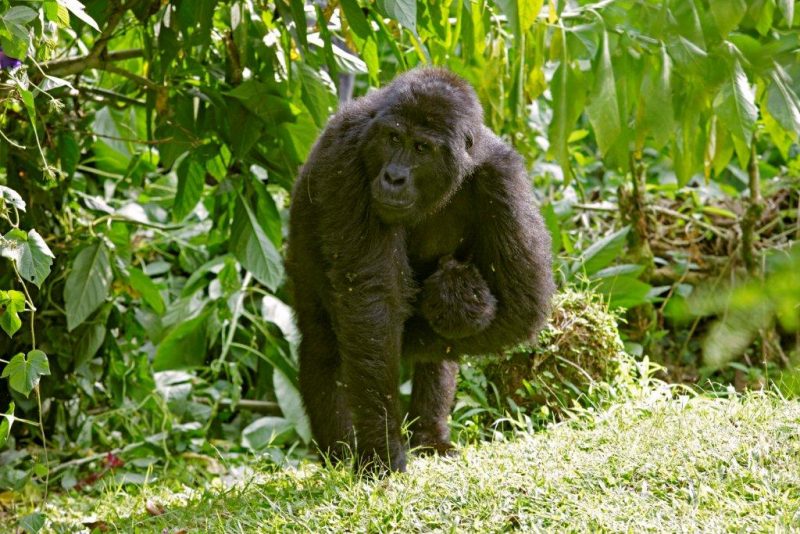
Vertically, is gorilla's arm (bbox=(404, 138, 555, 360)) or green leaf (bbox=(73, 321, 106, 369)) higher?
gorilla's arm (bbox=(404, 138, 555, 360))

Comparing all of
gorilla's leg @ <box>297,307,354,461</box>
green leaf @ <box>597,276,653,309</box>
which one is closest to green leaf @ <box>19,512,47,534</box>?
gorilla's leg @ <box>297,307,354,461</box>

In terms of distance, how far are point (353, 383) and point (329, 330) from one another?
716 mm

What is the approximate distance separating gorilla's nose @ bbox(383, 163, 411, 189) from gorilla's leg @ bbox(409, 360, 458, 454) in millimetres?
1166

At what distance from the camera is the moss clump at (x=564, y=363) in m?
5.57

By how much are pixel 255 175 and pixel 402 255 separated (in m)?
1.54

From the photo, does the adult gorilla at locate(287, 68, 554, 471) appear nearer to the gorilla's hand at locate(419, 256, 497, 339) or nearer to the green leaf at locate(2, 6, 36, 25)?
the gorilla's hand at locate(419, 256, 497, 339)

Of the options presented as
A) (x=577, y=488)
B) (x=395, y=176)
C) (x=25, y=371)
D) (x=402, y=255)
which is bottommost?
(x=577, y=488)

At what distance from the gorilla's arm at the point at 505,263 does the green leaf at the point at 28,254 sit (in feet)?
6.76

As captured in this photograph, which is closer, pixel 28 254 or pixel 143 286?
pixel 28 254

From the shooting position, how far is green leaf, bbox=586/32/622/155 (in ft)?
15.1

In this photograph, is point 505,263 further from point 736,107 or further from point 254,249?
point 254,249

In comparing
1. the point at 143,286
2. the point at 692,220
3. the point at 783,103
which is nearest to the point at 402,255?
the point at 783,103

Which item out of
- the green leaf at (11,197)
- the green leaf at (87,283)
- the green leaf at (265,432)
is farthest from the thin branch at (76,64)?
the green leaf at (265,432)

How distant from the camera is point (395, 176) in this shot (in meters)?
4.39
